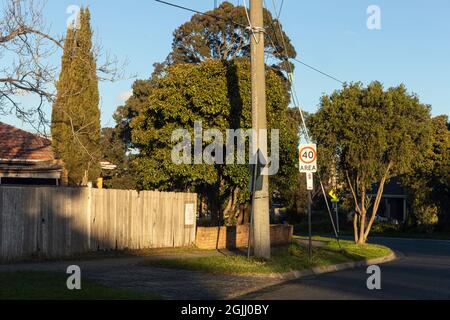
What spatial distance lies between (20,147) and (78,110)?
24.7ft

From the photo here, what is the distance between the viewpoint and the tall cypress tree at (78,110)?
17.0 m

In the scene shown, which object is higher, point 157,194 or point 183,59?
point 183,59

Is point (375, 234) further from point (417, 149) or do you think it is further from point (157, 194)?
point (157, 194)

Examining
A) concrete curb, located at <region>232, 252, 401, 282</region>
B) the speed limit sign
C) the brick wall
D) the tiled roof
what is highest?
the tiled roof

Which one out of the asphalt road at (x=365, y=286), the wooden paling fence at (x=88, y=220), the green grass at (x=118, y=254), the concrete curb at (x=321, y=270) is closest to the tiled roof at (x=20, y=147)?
the wooden paling fence at (x=88, y=220)

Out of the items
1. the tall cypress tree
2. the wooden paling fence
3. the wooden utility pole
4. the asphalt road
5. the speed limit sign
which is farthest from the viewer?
the speed limit sign

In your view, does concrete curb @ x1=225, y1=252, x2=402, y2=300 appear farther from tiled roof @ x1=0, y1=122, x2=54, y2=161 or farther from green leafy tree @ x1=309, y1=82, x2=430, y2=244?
tiled roof @ x1=0, y1=122, x2=54, y2=161

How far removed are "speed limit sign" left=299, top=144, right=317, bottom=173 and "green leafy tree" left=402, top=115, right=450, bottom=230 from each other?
26222 mm

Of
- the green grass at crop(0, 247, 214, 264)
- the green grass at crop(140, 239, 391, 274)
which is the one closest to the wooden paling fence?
the green grass at crop(0, 247, 214, 264)

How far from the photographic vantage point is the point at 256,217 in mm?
17656

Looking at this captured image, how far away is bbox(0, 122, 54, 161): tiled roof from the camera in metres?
26.8

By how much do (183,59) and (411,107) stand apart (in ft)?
75.3
